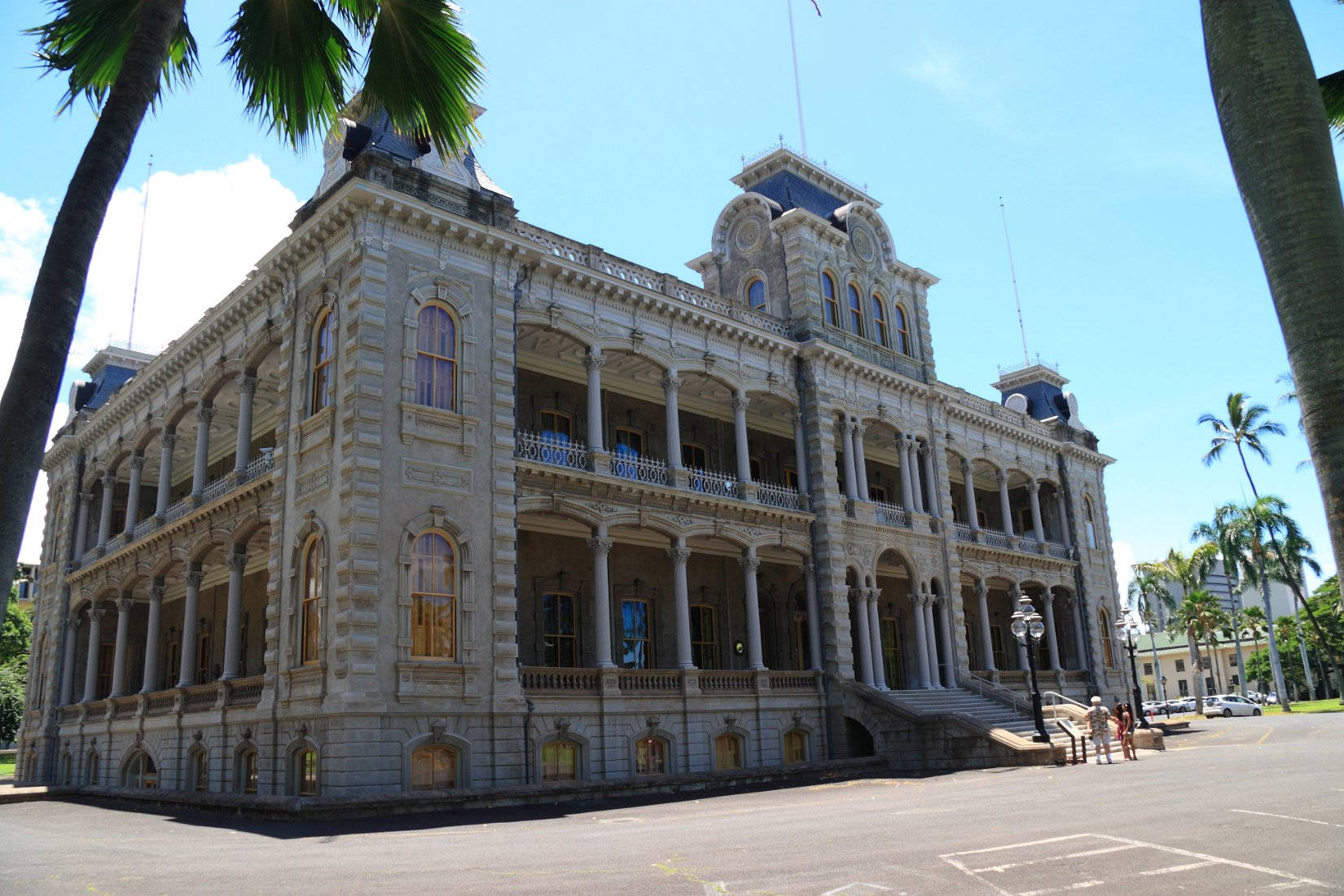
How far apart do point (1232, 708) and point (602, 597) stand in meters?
49.7

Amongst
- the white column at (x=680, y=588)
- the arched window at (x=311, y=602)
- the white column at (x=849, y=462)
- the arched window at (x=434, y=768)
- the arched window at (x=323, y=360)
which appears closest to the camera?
the arched window at (x=434, y=768)

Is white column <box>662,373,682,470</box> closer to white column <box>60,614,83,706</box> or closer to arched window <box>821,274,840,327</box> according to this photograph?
arched window <box>821,274,840,327</box>

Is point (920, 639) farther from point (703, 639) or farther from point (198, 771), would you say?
point (198, 771)

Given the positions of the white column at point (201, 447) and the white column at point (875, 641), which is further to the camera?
the white column at point (875, 641)

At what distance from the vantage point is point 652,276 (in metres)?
26.6

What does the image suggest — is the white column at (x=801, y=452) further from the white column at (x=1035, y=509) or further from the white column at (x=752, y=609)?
the white column at (x=1035, y=509)

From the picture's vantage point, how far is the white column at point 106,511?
3162 cm

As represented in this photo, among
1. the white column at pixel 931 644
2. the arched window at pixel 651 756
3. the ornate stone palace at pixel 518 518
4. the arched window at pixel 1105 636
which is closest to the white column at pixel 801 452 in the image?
the ornate stone palace at pixel 518 518

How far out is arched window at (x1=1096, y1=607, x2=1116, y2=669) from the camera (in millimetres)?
42125

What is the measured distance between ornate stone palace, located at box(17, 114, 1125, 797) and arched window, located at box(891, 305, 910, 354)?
0.12m

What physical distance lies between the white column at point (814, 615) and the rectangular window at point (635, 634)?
4685mm

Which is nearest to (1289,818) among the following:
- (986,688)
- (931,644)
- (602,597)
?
(602,597)

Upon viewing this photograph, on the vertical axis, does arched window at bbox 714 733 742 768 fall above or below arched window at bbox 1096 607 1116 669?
below

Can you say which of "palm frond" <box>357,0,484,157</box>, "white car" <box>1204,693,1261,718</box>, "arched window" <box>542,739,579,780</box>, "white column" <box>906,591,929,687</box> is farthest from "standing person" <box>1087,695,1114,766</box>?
"white car" <box>1204,693,1261,718</box>
